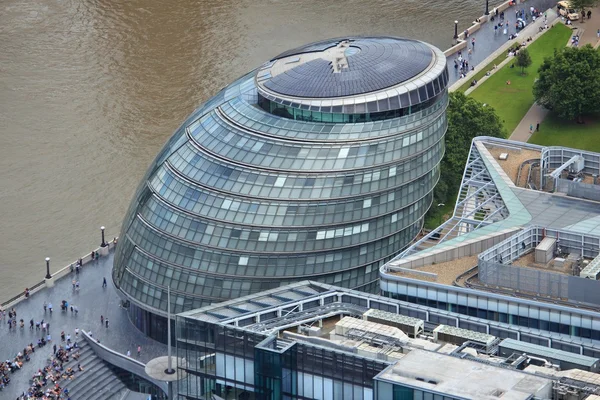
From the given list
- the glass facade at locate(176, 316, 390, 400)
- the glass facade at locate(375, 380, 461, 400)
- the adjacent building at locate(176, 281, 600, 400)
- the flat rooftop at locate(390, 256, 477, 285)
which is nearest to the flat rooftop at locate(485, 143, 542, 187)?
the flat rooftop at locate(390, 256, 477, 285)

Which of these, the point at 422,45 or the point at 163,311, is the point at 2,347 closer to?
the point at 163,311

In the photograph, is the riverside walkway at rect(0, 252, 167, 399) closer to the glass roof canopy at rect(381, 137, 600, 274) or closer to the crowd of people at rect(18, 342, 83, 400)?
the crowd of people at rect(18, 342, 83, 400)

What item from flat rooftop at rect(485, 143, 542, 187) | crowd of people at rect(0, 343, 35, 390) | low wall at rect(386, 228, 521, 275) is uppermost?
flat rooftop at rect(485, 143, 542, 187)

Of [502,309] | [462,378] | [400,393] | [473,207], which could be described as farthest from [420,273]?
[462,378]

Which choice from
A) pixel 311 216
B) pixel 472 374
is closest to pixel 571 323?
pixel 472 374

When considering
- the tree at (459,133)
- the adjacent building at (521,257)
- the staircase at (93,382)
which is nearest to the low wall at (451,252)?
the adjacent building at (521,257)

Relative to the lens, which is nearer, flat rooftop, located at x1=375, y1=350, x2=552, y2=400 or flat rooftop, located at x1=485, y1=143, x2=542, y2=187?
flat rooftop, located at x1=375, y1=350, x2=552, y2=400
